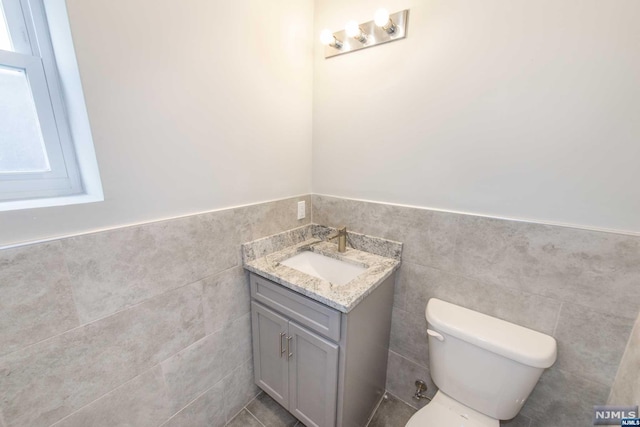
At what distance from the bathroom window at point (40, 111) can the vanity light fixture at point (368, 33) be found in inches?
41.0

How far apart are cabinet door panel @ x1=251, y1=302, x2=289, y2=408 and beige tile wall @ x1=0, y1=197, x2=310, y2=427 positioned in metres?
0.07

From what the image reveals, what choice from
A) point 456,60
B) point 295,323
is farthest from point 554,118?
point 295,323

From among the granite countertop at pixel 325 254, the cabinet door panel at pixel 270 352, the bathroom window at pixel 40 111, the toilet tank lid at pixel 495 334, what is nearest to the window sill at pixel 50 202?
the bathroom window at pixel 40 111

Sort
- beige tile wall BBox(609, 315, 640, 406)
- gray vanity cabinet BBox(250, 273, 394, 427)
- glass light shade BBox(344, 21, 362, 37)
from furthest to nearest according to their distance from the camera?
glass light shade BBox(344, 21, 362, 37)
gray vanity cabinet BBox(250, 273, 394, 427)
beige tile wall BBox(609, 315, 640, 406)

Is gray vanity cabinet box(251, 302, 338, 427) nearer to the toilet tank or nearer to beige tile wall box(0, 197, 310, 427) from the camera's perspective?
beige tile wall box(0, 197, 310, 427)

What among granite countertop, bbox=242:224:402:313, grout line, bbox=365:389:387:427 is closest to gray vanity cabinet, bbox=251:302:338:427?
granite countertop, bbox=242:224:402:313

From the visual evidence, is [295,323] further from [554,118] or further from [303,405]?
[554,118]

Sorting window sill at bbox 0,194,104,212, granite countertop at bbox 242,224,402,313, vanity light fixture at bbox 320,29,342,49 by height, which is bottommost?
granite countertop at bbox 242,224,402,313

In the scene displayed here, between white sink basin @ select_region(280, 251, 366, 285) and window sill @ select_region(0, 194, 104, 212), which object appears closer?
window sill @ select_region(0, 194, 104, 212)

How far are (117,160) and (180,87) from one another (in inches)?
14.3

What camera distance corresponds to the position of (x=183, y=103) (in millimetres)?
978

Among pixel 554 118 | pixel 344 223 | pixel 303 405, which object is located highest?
pixel 554 118

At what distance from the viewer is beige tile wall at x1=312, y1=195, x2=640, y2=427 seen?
2.98 feet

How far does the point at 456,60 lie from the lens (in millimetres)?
1066
